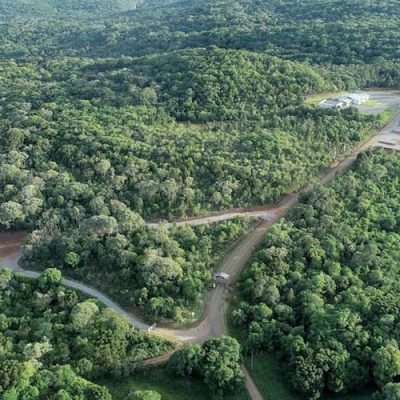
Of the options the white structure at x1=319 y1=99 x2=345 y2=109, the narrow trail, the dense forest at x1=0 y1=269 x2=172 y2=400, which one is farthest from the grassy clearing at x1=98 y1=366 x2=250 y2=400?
the white structure at x1=319 y1=99 x2=345 y2=109

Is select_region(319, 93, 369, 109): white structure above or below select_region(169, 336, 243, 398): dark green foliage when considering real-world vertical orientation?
above

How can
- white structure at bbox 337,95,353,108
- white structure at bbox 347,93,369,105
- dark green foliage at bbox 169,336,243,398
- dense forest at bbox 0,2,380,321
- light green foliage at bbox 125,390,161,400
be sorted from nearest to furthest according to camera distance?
light green foliage at bbox 125,390,161,400, dark green foliage at bbox 169,336,243,398, dense forest at bbox 0,2,380,321, white structure at bbox 337,95,353,108, white structure at bbox 347,93,369,105

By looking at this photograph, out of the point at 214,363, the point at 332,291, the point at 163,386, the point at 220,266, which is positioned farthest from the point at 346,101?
the point at 163,386

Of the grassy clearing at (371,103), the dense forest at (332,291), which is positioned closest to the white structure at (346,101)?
the grassy clearing at (371,103)

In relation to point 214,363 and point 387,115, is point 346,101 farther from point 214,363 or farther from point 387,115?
point 214,363

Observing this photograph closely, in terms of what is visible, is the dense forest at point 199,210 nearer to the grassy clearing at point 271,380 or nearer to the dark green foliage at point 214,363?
the dark green foliage at point 214,363

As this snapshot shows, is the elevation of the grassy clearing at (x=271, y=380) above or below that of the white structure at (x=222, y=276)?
below

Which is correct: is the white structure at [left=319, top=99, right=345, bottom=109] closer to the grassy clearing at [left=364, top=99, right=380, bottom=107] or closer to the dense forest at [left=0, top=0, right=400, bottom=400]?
the dense forest at [left=0, top=0, right=400, bottom=400]
